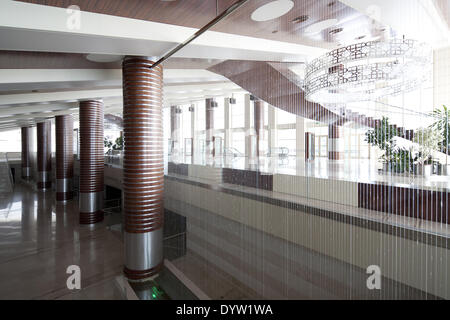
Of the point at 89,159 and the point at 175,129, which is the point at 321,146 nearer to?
the point at 175,129

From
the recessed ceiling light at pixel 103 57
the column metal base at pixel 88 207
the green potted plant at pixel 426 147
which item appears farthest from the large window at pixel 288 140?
the column metal base at pixel 88 207

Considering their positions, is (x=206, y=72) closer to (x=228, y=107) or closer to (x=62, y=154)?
(x=228, y=107)

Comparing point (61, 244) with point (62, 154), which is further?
point (62, 154)

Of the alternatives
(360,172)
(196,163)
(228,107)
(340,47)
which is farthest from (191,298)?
(340,47)

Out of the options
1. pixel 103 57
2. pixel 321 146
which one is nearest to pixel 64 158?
pixel 103 57

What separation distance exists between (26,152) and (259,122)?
2049 centimetres

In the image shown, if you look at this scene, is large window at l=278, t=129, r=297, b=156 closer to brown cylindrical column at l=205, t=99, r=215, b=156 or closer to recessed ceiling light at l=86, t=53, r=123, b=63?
brown cylindrical column at l=205, t=99, r=215, b=156

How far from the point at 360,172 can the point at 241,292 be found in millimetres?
1824

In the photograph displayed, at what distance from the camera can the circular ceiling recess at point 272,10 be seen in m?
2.65

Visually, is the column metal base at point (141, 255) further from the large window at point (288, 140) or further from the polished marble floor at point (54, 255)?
the large window at point (288, 140)

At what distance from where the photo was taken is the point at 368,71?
3.46 meters

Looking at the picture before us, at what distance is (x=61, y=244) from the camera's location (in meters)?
5.92

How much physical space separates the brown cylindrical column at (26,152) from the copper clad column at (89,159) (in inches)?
534

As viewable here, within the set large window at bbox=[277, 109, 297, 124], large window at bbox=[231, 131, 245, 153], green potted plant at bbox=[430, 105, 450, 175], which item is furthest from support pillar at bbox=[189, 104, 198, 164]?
green potted plant at bbox=[430, 105, 450, 175]
